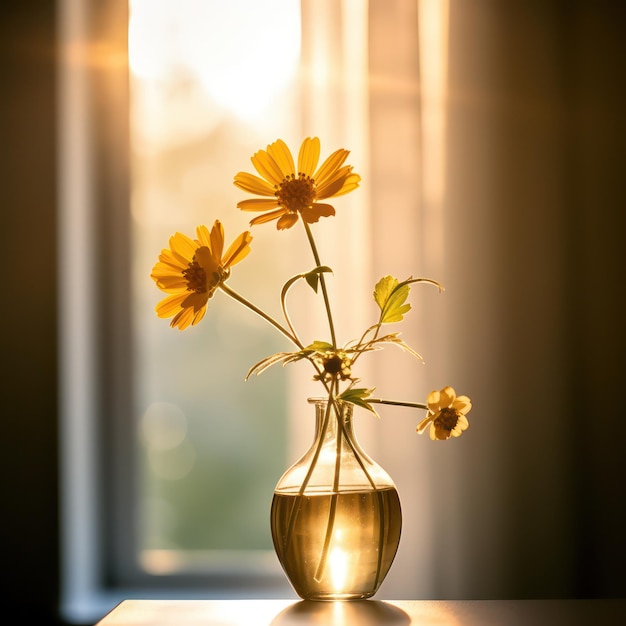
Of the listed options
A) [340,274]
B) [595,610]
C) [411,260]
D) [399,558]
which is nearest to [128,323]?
[340,274]

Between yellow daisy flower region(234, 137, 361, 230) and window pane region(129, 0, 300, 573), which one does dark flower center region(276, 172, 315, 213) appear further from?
window pane region(129, 0, 300, 573)

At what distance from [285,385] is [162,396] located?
0.92ft

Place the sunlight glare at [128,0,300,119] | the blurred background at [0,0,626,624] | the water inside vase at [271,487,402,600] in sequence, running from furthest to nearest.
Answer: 1. the sunlight glare at [128,0,300,119]
2. the blurred background at [0,0,626,624]
3. the water inside vase at [271,487,402,600]

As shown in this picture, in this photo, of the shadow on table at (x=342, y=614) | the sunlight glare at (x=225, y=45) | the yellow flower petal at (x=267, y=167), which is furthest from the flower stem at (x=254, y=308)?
the sunlight glare at (x=225, y=45)

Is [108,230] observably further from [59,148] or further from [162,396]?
[162,396]

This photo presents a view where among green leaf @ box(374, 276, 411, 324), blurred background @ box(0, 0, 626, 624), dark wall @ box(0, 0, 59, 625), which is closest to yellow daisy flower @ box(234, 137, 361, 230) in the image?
green leaf @ box(374, 276, 411, 324)

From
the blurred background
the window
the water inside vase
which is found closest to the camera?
the water inside vase

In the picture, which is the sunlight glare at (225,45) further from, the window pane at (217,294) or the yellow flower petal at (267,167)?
the yellow flower petal at (267,167)

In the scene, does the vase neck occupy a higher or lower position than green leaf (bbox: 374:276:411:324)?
lower

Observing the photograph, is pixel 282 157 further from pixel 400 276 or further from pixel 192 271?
pixel 400 276

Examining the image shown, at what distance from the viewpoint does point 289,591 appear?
173cm

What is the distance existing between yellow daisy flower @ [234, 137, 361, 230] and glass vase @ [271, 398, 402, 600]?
21 centimetres

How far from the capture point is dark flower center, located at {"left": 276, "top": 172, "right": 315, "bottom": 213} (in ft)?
2.90

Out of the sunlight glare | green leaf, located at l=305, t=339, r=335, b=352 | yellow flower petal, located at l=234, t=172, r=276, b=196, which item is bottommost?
green leaf, located at l=305, t=339, r=335, b=352
